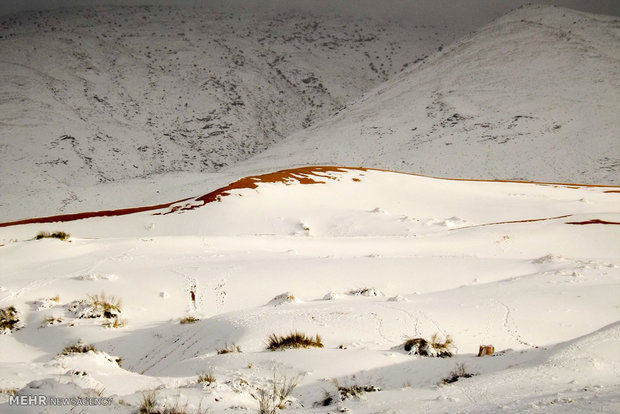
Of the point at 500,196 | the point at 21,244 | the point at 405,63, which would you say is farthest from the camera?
the point at 405,63

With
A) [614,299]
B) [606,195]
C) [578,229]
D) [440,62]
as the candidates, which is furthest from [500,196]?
[440,62]

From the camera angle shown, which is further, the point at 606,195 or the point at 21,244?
the point at 606,195

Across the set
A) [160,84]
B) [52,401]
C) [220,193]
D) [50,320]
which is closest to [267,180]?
[220,193]

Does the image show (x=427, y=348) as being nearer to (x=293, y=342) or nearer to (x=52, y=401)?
(x=293, y=342)

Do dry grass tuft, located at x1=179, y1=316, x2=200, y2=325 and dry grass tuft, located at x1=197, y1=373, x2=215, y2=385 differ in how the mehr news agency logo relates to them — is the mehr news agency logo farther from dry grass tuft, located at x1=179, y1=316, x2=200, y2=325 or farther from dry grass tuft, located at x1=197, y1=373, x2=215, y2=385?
dry grass tuft, located at x1=179, y1=316, x2=200, y2=325

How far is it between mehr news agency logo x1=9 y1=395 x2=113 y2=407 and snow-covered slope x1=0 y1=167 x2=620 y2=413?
73mm

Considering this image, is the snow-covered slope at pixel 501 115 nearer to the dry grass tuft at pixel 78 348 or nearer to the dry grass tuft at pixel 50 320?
the dry grass tuft at pixel 50 320

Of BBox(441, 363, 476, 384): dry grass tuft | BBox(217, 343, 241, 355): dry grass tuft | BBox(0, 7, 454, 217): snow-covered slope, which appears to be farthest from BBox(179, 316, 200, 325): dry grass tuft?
BBox(0, 7, 454, 217): snow-covered slope

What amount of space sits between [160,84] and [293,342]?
1929 inches

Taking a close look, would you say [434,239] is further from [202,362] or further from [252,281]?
[202,362]

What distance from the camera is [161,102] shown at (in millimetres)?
46531

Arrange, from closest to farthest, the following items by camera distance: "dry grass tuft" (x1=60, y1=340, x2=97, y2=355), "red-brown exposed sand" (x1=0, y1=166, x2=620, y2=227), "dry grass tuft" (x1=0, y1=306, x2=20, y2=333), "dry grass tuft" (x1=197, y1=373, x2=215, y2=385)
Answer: "dry grass tuft" (x1=197, y1=373, x2=215, y2=385)
"dry grass tuft" (x1=60, y1=340, x2=97, y2=355)
"dry grass tuft" (x1=0, y1=306, x2=20, y2=333)
"red-brown exposed sand" (x1=0, y1=166, x2=620, y2=227)

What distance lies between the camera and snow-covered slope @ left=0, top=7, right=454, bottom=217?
114 feet

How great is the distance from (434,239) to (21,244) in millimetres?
8678
